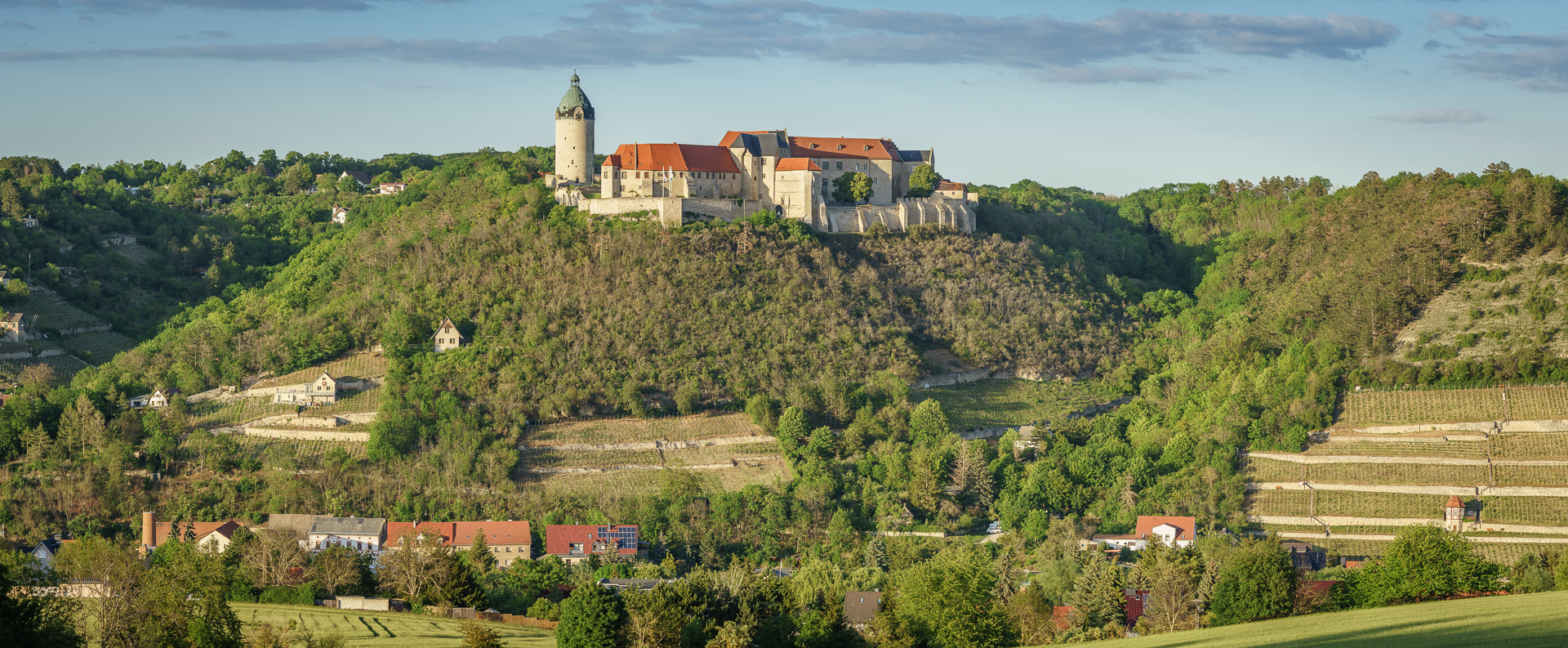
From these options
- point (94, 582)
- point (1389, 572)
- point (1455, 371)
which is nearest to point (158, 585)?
point (94, 582)

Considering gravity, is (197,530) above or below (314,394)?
below

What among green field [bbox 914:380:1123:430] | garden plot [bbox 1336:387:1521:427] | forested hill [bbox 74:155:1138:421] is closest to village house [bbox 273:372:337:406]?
forested hill [bbox 74:155:1138:421]

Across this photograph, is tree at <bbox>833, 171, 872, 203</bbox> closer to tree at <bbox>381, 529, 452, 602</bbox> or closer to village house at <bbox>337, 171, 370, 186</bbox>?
tree at <bbox>381, 529, 452, 602</bbox>

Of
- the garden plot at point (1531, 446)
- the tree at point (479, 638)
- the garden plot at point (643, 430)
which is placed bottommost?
the tree at point (479, 638)

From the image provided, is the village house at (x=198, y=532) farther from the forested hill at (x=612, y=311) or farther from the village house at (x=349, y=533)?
the forested hill at (x=612, y=311)

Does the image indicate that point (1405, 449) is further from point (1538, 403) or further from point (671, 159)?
point (671, 159)

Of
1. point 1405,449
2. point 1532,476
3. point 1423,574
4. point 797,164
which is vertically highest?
point 797,164

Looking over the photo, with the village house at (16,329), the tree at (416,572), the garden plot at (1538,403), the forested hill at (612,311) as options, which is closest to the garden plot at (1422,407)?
the garden plot at (1538,403)

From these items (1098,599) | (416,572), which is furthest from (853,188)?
(416,572)
